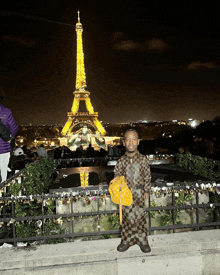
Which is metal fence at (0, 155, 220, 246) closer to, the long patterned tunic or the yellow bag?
the long patterned tunic

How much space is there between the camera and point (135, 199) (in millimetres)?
3607

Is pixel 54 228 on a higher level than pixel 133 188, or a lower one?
lower

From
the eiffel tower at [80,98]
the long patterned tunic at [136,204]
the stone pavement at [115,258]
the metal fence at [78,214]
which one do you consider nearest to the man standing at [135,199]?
the long patterned tunic at [136,204]

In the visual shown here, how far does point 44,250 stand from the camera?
3627 millimetres

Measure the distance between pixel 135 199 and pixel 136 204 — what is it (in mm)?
76

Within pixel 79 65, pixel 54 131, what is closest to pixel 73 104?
pixel 79 65

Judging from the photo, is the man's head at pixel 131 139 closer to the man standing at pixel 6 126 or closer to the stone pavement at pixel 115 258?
the stone pavement at pixel 115 258

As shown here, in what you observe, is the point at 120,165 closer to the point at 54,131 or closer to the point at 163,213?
the point at 163,213

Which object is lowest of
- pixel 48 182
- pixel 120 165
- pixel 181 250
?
pixel 181 250

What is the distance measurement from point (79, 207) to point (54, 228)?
3.48 ft

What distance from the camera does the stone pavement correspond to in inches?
133

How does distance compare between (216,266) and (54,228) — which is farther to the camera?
(54,228)

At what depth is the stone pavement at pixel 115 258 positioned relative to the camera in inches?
133

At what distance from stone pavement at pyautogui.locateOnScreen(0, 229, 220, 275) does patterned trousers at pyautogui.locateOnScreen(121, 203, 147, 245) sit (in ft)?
0.53
